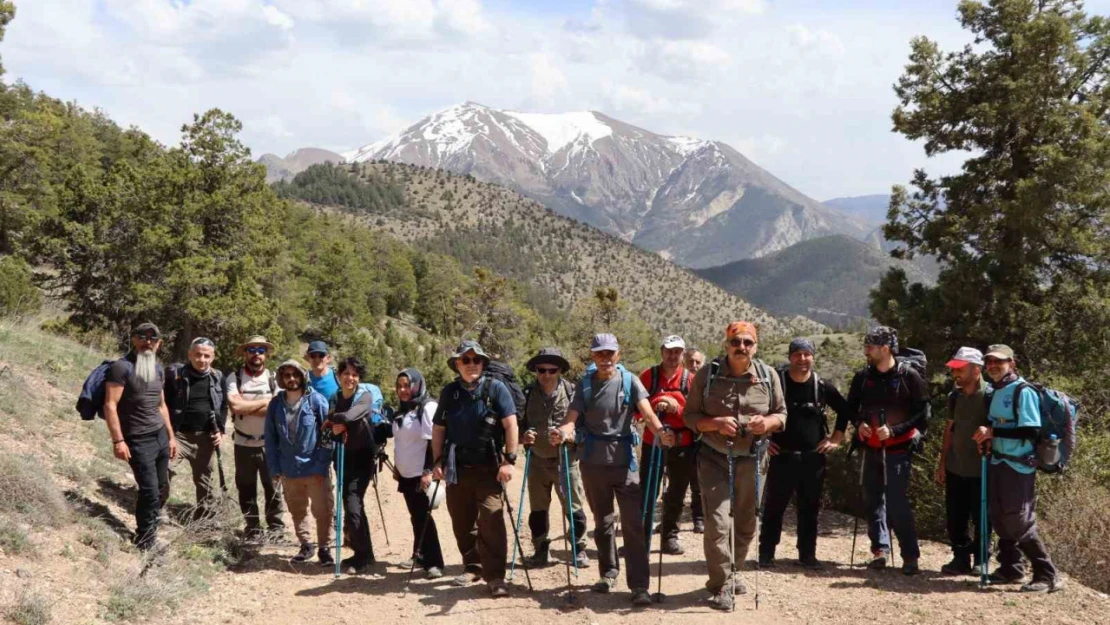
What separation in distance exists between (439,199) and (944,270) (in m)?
185

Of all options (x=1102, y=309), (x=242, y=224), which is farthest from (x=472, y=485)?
(x=242, y=224)

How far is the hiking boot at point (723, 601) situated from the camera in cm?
612

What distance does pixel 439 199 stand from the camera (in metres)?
193

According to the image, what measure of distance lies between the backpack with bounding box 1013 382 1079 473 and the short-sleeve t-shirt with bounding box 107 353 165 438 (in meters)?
7.48

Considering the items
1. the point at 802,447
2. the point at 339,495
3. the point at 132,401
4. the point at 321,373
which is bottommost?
the point at 339,495

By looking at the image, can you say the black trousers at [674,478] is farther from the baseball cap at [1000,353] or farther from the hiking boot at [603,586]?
the baseball cap at [1000,353]

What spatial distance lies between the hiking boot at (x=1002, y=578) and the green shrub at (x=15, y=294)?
22.0m

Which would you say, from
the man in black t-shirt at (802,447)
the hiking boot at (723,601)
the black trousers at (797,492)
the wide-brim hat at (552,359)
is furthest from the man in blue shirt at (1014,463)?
the wide-brim hat at (552,359)

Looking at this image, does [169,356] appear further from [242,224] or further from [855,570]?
[855,570]

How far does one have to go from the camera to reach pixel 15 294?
70.4 feet

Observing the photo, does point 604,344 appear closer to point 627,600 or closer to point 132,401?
point 627,600

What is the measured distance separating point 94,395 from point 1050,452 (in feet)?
26.1

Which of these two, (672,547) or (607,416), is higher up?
(607,416)

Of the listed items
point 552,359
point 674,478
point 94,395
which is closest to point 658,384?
point 674,478
